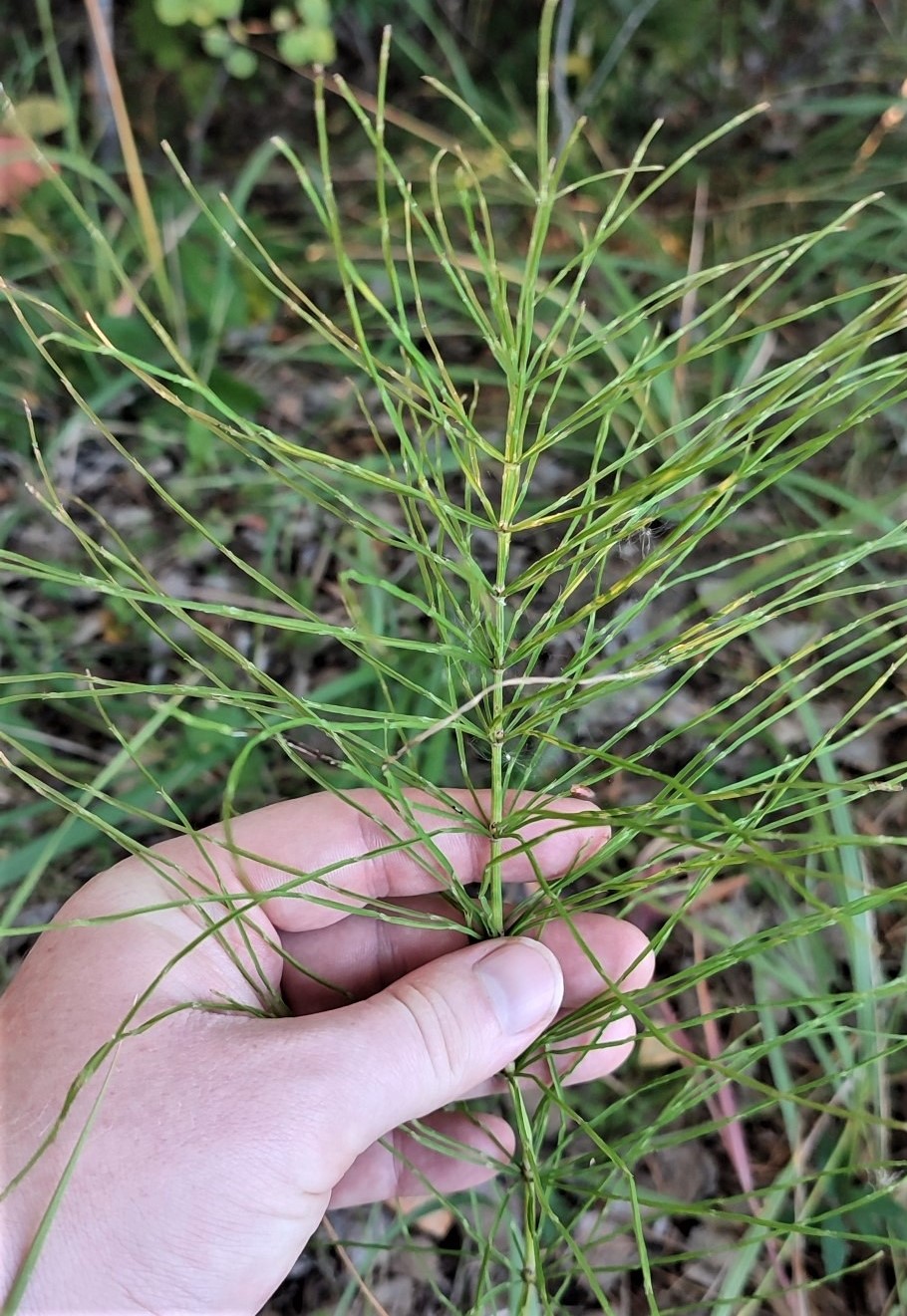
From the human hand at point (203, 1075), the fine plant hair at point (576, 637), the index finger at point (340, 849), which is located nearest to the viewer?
the fine plant hair at point (576, 637)

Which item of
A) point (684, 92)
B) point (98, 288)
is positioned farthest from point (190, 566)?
point (684, 92)

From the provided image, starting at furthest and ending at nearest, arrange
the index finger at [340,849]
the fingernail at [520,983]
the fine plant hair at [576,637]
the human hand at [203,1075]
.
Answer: the index finger at [340,849] → the fingernail at [520,983] → the human hand at [203,1075] → the fine plant hair at [576,637]

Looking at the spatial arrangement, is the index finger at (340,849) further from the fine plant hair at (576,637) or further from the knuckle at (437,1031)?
the knuckle at (437,1031)

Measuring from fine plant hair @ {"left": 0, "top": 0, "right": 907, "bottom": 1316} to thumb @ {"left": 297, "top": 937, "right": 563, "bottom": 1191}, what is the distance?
43 mm

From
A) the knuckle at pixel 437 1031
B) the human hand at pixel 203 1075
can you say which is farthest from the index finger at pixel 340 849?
the knuckle at pixel 437 1031

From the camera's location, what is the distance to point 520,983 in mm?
796

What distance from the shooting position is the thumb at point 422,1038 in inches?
28.4

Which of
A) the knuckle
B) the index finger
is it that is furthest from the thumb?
the index finger

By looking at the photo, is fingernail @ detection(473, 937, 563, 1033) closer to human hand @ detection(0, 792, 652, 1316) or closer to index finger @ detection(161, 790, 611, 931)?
human hand @ detection(0, 792, 652, 1316)

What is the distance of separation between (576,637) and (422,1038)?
682 mm

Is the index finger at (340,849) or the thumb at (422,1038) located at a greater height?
the index finger at (340,849)

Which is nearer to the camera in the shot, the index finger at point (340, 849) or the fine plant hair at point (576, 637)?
the fine plant hair at point (576, 637)

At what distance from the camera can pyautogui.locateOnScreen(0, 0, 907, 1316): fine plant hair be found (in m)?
0.55

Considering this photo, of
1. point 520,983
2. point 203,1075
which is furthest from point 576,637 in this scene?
point 203,1075
